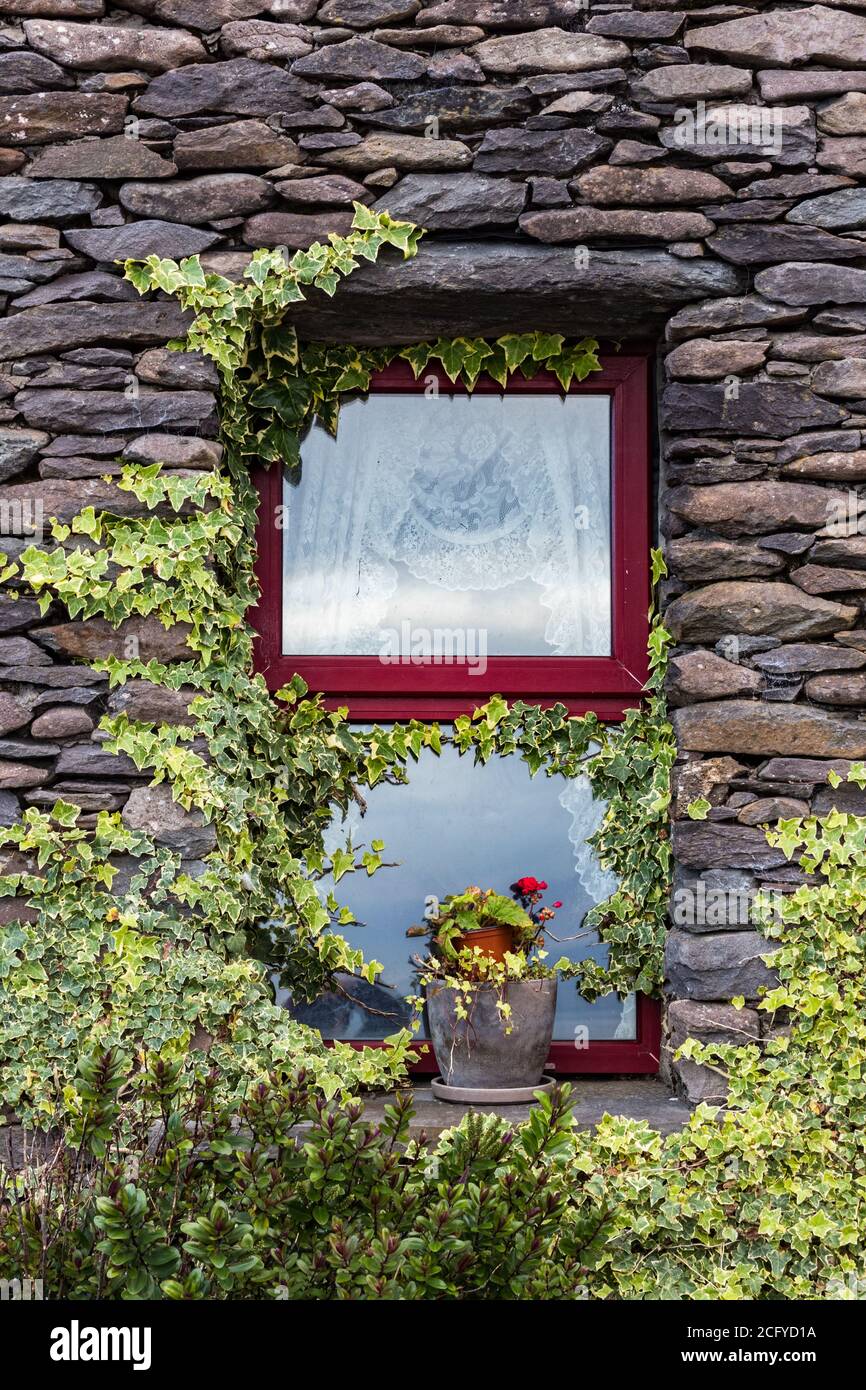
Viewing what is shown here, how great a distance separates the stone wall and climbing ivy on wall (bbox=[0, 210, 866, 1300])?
0.09 metres

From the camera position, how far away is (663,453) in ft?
11.5

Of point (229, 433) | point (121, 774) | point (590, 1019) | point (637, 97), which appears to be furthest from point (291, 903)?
point (637, 97)

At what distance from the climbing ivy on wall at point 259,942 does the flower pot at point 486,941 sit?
314 mm

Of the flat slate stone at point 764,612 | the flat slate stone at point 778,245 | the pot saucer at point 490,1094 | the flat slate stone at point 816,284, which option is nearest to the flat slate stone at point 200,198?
the flat slate stone at point 778,245

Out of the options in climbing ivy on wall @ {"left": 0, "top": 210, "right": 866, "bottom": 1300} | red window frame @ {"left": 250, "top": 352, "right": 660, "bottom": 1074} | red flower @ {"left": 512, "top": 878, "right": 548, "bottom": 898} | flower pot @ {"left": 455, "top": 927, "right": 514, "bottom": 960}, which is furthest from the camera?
red window frame @ {"left": 250, "top": 352, "right": 660, "bottom": 1074}

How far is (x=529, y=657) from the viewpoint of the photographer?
3664 mm

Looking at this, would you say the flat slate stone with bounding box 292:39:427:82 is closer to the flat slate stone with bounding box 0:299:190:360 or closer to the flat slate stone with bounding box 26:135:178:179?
the flat slate stone with bounding box 26:135:178:179

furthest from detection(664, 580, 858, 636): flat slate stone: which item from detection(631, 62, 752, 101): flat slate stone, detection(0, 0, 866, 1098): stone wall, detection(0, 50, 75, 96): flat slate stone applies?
detection(0, 50, 75, 96): flat slate stone

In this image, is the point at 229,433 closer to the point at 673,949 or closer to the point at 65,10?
the point at 65,10

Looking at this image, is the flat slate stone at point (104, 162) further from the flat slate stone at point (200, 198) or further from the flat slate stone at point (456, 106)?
the flat slate stone at point (456, 106)

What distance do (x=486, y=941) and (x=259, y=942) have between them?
2.04 feet

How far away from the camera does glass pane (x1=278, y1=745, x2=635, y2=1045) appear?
11.8ft

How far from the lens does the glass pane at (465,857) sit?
11.8 ft

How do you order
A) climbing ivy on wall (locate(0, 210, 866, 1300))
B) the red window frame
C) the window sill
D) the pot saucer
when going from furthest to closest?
the red window frame < the pot saucer < the window sill < climbing ivy on wall (locate(0, 210, 866, 1300))
